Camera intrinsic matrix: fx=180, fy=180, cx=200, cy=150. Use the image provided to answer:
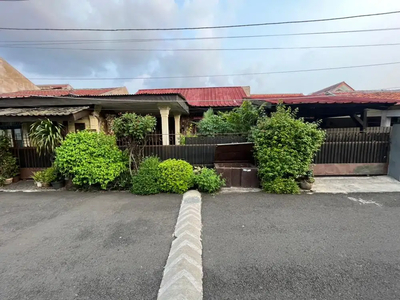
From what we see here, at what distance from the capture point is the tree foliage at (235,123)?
7.04 metres

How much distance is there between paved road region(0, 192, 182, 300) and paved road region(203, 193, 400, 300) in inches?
32.3

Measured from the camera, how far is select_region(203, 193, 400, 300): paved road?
76.9 inches

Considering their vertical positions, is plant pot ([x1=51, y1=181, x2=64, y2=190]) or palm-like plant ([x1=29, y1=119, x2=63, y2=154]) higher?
palm-like plant ([x1=29, y1=119, x2=63, y2=154])

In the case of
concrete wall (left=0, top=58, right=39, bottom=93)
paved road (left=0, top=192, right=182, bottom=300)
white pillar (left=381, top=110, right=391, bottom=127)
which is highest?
concrete wall (left=0, top=58, right=39, bottom=93)

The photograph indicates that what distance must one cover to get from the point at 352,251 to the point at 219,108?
29.2 ft

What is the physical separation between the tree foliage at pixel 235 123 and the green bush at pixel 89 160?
139 inches

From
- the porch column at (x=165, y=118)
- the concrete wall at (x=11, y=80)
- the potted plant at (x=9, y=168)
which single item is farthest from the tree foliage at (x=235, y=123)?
the concrete wall at (x=11, y=80)

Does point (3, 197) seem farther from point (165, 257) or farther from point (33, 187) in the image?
point (165, 257)

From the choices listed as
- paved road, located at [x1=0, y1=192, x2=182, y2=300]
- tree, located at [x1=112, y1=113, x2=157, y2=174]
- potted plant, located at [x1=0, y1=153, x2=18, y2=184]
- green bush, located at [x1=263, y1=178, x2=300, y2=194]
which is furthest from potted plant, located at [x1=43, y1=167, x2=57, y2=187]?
green bush, located at [x1=263, y1=178, x2=300, y2=194]

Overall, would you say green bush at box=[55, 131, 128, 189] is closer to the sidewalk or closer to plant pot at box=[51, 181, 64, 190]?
plant pot at box=[51, 181, 64, 190]

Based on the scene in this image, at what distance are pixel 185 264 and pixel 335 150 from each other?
6193 millimetres

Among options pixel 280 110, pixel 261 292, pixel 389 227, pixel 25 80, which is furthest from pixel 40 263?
pixel 25 80

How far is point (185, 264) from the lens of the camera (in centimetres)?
231

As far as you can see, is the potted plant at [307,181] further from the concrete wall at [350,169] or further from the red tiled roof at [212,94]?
the red tiled roof at [212,94]
